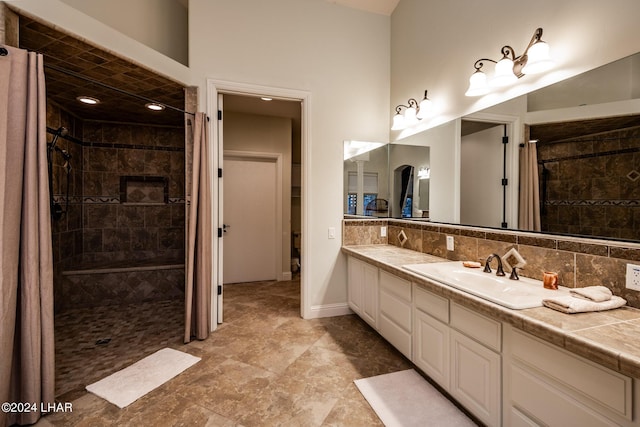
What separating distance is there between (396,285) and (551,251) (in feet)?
3.31

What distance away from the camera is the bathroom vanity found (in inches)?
38.2

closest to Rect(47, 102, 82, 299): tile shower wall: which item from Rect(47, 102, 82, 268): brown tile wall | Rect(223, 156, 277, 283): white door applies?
Rect(47, 102, 82, 268): brown tile wall

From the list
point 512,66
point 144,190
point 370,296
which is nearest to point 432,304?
point 370,296

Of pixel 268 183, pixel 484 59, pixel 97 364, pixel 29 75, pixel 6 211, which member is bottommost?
pixel 97 364

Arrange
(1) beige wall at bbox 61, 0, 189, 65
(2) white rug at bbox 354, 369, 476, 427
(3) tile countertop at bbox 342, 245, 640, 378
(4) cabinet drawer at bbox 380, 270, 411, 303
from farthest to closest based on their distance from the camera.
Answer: (1) beige wall at bbox 61, 0, 189, 65 → (4) cabinet drawer at bbox 380, 270, 411, 303 → (2) white rug at bbox 354, 369, 476, 427 → (3) tile countertop at bbox 342, 245, 640, 378

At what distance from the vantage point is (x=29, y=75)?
61.3 inches

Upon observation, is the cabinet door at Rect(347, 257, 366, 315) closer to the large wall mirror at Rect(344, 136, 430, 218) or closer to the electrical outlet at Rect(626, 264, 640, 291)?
the large wall mirror at Rect(344, 136, 430, 218)

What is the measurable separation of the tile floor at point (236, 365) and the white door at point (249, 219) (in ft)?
3.81

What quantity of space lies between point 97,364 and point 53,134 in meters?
2.60

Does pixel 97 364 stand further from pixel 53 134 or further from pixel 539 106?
pixel 539 106

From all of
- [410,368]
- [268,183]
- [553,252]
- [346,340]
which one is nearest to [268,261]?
[268,183]

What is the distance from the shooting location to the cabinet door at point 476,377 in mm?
1403

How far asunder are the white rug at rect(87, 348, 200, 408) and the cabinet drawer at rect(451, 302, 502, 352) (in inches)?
78.5

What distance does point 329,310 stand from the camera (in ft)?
10.5
